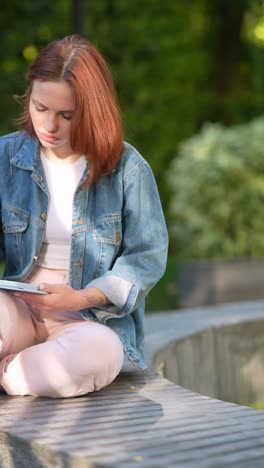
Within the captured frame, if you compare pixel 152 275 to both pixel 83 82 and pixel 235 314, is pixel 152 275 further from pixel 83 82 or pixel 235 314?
pixel 235 314

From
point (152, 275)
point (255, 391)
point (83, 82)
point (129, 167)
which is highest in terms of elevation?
point (83, 82)

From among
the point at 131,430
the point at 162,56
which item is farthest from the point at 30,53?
the point at 131,430

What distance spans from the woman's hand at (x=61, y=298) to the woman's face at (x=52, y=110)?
511 millimetres

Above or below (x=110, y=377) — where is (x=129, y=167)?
above

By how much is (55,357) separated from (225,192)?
6.79 meters

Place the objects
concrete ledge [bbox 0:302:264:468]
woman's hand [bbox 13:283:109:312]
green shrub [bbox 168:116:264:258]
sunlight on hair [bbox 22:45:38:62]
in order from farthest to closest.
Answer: sunlight on hair [bbox 22:45:38:62] < green shrub [bbox 168:116:264:258] < woman's hand [bbox 13:283:109:312] < concrete ledge [bbox 0:302:264:468]

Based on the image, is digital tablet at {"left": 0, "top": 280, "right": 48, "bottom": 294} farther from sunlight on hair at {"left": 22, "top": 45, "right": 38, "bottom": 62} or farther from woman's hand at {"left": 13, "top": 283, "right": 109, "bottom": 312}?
sunlight on hair at {"left": 22, "top": 45, "right": 38, "bottom": 62}

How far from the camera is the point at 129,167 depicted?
3.80 metres

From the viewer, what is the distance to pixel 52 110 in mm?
3607

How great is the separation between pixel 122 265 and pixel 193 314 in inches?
112

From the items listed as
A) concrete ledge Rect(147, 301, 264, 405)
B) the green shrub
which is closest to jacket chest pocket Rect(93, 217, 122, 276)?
concrete ledge Rect(147, 301, 264, 405)

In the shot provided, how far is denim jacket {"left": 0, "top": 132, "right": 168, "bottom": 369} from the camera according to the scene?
3750 mm

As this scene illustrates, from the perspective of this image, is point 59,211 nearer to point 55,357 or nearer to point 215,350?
point 55,357

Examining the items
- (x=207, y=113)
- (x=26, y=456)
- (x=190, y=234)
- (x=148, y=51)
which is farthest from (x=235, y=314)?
(x=207, y=113)
